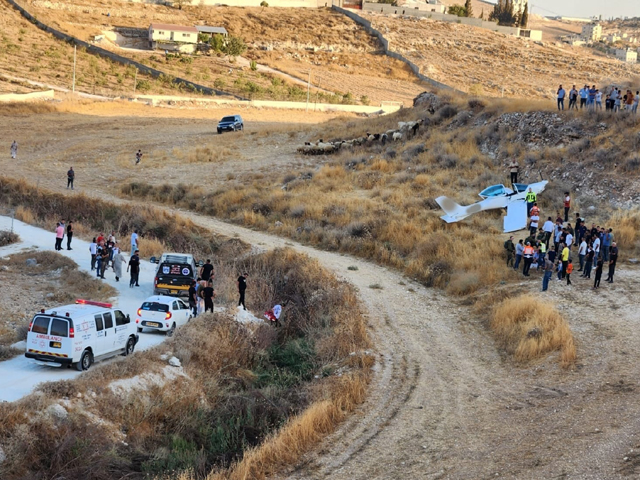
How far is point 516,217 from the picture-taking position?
31.9 metres

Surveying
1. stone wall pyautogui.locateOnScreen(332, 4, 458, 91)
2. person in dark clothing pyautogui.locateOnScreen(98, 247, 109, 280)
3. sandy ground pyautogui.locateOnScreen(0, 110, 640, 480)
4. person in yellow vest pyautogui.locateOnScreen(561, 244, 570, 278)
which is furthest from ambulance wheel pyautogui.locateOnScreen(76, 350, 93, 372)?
stone wall pyautogui.locateOnScreen(332, 4, 458, 91)

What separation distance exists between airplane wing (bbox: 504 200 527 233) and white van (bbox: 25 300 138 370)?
1800 centimetres

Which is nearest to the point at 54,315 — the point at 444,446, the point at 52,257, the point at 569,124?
the point at 444,446

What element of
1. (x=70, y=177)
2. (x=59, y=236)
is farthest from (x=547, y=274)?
(x=70, y=177)

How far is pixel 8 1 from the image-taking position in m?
106

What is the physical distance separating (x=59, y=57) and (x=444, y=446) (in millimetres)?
80883

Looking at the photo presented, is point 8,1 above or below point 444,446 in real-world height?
above

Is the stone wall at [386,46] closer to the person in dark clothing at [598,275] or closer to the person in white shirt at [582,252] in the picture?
the person in white shirt at [582,252]

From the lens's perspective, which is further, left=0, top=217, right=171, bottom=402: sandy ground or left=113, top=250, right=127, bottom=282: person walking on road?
left=113, top=250, right=127, bottom=282: person walking on road

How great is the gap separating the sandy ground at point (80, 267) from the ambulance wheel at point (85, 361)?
179 millimetres

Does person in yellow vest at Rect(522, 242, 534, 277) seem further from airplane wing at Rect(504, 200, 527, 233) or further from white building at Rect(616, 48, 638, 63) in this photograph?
white building at Rect(616, 48, 638, 63)

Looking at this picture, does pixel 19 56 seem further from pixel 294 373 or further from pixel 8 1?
pixel 294 373

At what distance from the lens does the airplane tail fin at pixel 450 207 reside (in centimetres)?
3331

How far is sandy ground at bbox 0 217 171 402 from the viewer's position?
56.1 feet
